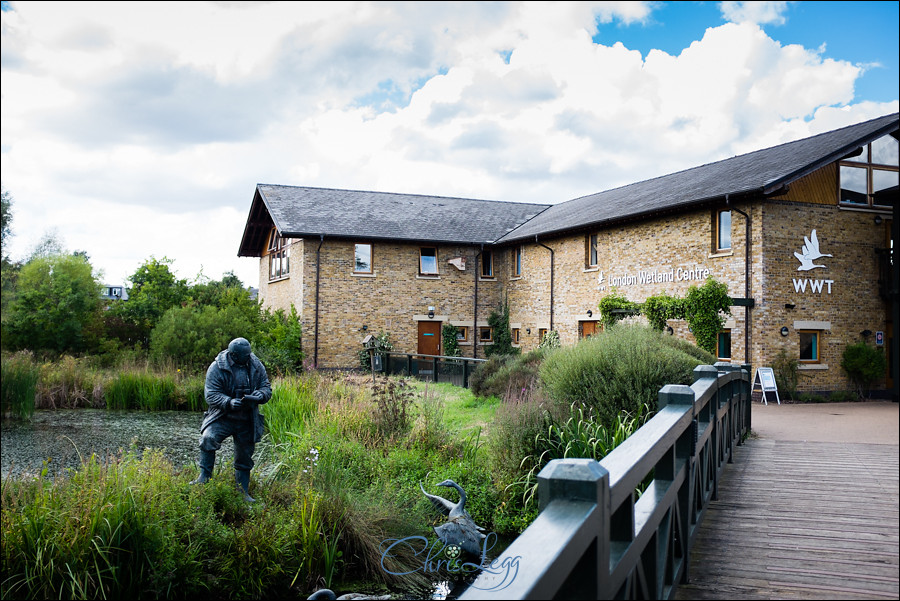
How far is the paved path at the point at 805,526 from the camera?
337 centimetres

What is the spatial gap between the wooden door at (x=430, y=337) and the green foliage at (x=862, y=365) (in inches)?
545

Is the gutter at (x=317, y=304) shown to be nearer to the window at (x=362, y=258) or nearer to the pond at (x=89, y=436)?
the window at (x=362, y=258)

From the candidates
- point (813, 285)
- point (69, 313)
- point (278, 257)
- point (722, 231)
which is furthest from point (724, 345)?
point (278, 257)

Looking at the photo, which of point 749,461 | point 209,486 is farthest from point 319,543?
point 749,461

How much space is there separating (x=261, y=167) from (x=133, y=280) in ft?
28.7

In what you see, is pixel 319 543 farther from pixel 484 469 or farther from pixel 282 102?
pixel 282 102

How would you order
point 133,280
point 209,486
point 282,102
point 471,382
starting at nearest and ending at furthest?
point 282,102
point 209,486
point 471,382
point 133,280

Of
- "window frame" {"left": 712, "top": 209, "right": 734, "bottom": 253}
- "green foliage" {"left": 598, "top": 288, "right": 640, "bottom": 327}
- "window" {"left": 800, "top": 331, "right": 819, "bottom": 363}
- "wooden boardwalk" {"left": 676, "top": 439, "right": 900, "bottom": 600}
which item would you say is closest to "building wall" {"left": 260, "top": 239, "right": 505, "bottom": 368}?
"green foliage" {"left": 598, "top": 288, "right": 640, "bottom": 327}

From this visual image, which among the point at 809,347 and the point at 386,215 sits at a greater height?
the point at 386,215

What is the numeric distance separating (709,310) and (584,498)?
612 inches

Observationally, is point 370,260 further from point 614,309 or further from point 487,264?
point 614,309

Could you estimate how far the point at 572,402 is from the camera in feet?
28.3

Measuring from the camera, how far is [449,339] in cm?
2653

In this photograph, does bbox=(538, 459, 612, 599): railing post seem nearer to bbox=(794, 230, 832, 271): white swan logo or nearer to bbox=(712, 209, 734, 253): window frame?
bbox=(794, 230, 832, 271): white swan logo
